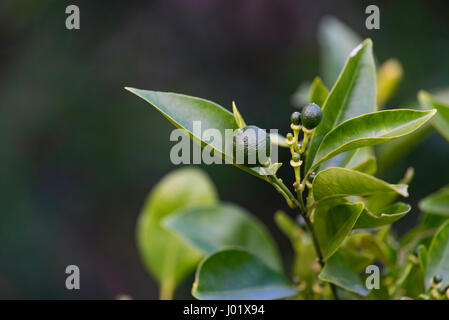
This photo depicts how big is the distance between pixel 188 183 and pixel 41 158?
2.10 m

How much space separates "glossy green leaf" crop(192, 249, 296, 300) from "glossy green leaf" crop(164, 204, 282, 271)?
159 mm

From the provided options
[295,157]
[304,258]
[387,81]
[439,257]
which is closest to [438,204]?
[439,257]

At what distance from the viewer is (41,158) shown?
3133 mm

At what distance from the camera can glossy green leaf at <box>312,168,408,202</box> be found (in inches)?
25.9

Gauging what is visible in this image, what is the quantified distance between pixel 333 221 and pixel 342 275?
0.09 metres

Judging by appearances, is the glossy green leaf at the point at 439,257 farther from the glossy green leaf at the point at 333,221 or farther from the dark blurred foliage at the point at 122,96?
the dark blurred foliage at the point at 122,96

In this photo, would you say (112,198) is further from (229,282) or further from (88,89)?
(229,282)

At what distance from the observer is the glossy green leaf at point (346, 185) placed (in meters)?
0.66

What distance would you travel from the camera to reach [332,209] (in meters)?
0.78

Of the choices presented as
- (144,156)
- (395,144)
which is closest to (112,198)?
(144,156)

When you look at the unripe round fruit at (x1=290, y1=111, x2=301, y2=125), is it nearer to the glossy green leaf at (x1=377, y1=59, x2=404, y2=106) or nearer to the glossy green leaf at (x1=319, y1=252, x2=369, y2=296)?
the glossy green leaf at (x1=319, y1=252, x2=369, y2=296)

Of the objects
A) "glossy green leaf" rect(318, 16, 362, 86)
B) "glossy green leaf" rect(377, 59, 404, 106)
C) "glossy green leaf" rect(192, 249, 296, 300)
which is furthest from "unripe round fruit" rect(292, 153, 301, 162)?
"glossy green leaf" rect(377, 59, 404, 106)

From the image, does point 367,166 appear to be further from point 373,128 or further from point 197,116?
point 197,116

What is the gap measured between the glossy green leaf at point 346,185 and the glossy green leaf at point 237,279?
209 mm
